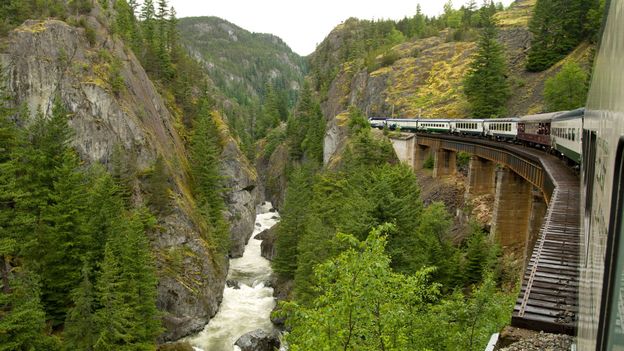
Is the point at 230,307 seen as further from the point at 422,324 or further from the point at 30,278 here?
the point at 422,324

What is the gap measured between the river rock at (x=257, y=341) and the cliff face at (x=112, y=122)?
16.9 ft

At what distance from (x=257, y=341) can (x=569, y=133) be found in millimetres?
23903

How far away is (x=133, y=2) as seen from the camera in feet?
275

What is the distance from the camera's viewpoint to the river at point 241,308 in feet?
111

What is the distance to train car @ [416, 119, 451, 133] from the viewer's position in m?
54.1

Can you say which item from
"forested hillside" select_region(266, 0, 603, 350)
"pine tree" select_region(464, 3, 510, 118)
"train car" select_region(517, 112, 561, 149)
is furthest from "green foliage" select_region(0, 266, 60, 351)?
"pine tree" select_region(464, 3, 510, 118)

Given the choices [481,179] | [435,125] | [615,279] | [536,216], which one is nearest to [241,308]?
[481,179]

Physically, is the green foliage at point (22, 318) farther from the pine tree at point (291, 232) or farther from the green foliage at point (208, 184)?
the green foliage at point (208, 184)

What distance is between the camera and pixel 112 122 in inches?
1615

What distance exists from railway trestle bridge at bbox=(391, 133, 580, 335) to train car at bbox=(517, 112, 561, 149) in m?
1.57

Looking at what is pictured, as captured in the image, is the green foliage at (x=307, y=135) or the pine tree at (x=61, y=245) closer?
the pine tree at (x=61, y=245)

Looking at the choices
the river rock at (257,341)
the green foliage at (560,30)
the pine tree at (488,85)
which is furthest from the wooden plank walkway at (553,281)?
the green foliage at (560,30)

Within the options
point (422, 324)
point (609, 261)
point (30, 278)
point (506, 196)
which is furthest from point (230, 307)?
point (609, 261)

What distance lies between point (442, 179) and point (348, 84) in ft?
180
